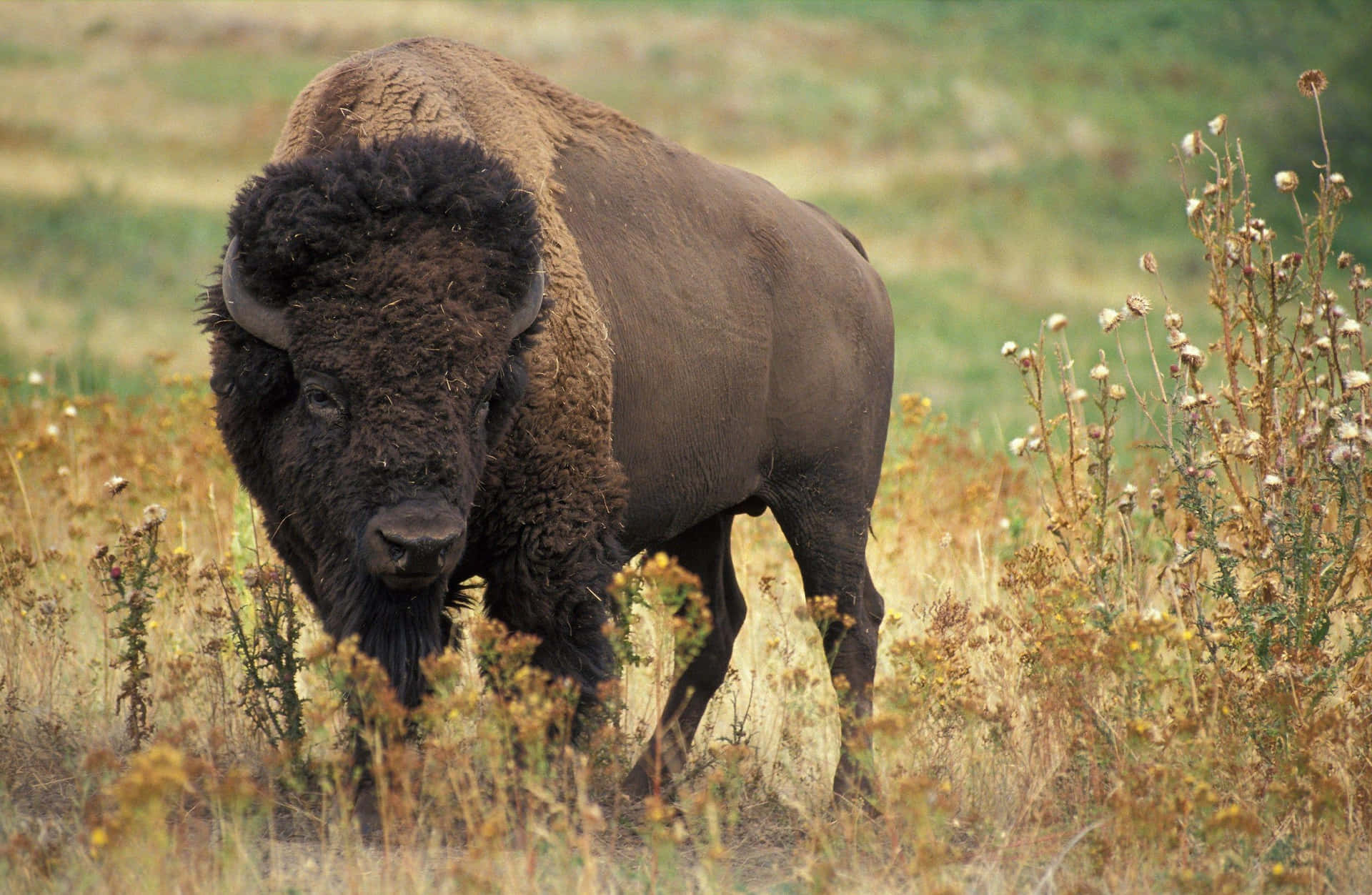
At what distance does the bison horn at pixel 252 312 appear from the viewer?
423cm

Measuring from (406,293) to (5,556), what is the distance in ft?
8.90

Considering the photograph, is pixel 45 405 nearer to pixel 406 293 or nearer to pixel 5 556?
pixel 5 556

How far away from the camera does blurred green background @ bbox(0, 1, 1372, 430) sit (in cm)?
2616

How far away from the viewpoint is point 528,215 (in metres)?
4.52

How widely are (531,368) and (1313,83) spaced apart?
9.35 ft

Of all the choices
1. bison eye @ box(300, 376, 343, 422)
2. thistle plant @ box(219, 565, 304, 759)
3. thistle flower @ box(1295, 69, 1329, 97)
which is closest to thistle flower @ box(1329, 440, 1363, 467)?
thistle flower @ box(1295, 69, 1329, 97)

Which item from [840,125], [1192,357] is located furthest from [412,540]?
[840,125]

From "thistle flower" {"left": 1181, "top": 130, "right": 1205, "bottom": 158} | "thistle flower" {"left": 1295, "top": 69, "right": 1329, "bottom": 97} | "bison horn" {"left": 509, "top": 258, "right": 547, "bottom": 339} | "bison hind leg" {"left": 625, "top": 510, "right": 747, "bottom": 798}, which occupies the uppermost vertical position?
"thistle flower" {"left": 1295, "top": 69, "right": 1329, "bottom": 97}

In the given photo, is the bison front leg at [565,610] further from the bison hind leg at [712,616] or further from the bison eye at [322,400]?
the bison hind leg at [712,616]

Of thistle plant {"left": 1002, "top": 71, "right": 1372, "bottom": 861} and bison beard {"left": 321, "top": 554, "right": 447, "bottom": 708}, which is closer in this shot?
bison beard {"left": 321, "top": 554, "right": 447, "bottom": 708}

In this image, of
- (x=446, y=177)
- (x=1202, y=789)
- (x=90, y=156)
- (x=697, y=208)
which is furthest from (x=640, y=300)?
(x=90, y=156)

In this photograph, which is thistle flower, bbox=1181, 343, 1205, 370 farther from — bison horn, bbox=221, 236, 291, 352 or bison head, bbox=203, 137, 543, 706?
bison horn, bbox=221, 236, 291, 352

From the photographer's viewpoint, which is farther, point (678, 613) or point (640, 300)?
point (678, 613)

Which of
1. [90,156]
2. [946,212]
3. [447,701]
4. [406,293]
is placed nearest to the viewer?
[447,701]
